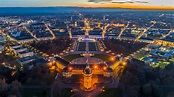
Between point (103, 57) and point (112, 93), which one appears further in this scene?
point (103, 57)

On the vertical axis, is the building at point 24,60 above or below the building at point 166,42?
above

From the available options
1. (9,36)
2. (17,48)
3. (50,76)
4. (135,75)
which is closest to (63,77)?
(50,76)

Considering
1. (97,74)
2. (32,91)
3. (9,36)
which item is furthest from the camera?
(9,36)

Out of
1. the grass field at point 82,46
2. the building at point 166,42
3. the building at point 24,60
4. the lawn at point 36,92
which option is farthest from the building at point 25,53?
the building at point 166,42

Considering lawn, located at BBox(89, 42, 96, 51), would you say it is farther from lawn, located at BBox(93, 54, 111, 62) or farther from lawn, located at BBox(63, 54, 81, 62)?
lawn, located at BBox(63, 54, 81, 62)

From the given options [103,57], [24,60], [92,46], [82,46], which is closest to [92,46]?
[92,46]

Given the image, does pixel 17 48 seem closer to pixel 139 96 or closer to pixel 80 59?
pixel 80 59

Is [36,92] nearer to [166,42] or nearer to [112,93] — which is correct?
[112,93]

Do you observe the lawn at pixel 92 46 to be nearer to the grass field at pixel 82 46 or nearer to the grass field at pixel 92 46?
the grass field at pixel 92 46
